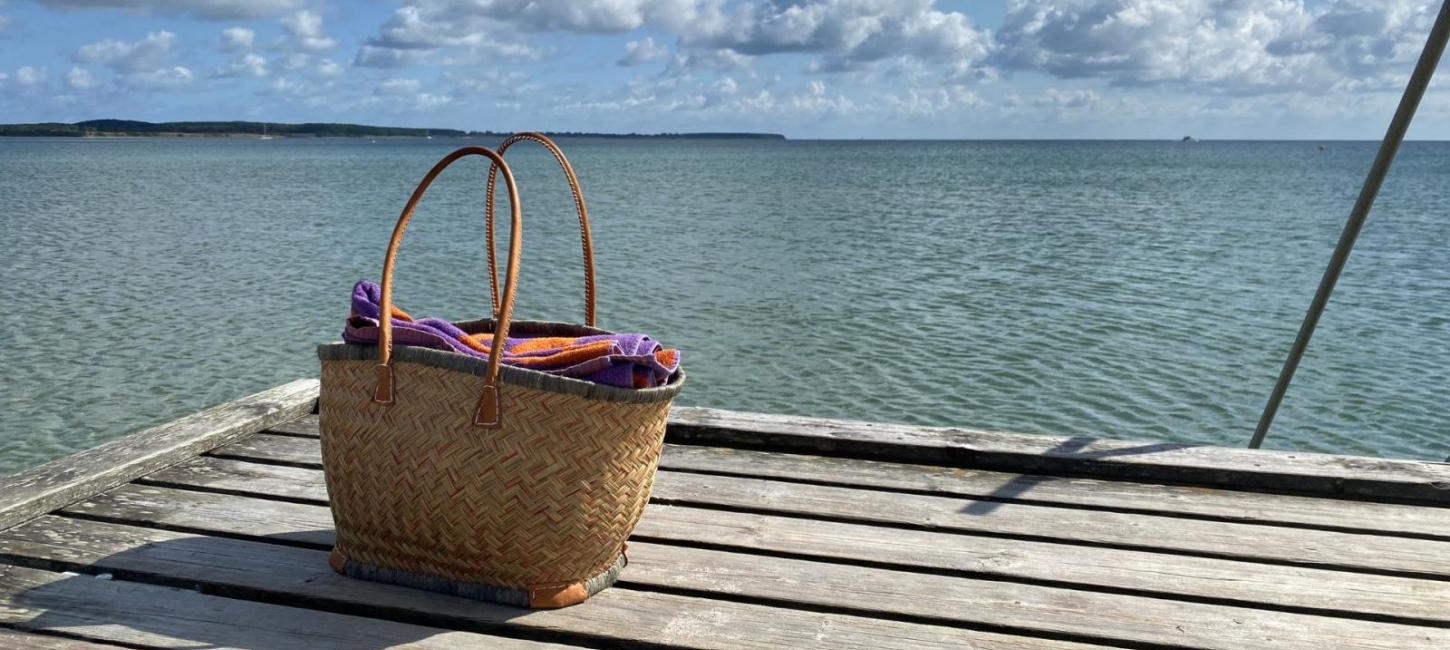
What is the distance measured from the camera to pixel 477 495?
255 centimetres

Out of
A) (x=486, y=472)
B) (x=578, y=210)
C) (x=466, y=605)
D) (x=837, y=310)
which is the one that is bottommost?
(x=837, y=310)

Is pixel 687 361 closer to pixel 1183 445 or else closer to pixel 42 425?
pixel 42 425

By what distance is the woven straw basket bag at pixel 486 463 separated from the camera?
248 cm

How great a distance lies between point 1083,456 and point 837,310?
34.4 feet

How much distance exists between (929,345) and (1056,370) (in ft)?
4.92

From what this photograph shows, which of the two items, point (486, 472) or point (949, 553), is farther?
point (949, 553)

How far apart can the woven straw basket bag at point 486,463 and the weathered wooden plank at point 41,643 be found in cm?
59

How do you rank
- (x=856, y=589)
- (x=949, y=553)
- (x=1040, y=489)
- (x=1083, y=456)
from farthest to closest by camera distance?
(x=1083, y=456) < (x=1040, y=489) < (x=949, y=553) < (x=856, y=589)

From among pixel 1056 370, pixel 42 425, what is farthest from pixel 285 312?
pixel 1056 370

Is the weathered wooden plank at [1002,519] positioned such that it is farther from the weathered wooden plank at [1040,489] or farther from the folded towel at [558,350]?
the folded towel at [558,350]

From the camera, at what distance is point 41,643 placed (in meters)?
2.40

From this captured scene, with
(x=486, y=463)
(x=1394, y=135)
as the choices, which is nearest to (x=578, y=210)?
(x=486, y=463)

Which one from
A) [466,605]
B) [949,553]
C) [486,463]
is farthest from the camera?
[949,553]

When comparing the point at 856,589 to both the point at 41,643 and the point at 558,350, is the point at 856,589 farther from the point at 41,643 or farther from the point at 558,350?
the point at 41,643
